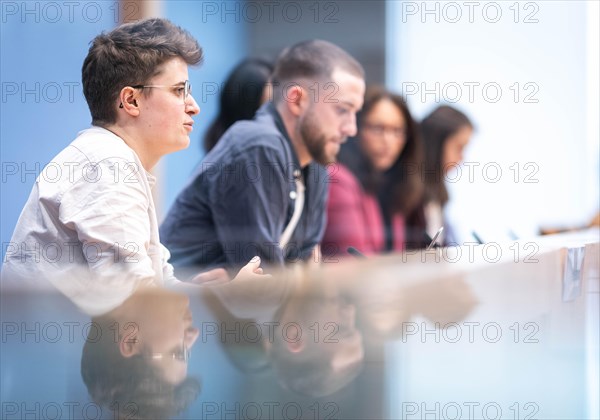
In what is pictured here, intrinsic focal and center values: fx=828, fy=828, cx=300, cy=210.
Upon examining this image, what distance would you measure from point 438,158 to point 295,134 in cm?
82

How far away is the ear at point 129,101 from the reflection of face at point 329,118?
369mm

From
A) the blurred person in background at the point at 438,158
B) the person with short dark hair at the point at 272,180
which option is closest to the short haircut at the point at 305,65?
the person with short dark hair at the point at 272,180

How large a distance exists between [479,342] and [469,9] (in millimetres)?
958

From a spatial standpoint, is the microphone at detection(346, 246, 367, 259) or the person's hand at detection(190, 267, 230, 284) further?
the microphone at detection(346, 246, 367, 259)

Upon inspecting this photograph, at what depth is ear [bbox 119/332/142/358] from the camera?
122 cm

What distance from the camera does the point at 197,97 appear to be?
133cm

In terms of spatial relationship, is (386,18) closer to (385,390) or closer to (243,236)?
(243,236)

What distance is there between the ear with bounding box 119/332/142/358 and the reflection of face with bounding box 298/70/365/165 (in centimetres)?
48

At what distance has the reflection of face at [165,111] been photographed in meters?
1.23

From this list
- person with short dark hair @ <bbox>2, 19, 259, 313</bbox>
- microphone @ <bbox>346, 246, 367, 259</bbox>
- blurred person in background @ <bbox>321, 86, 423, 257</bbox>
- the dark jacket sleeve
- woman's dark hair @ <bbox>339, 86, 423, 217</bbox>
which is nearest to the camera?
person with short dark hair @ <bbox>2, 19, 259, 313</bbox>

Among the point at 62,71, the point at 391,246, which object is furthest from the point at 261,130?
the point at 391,246

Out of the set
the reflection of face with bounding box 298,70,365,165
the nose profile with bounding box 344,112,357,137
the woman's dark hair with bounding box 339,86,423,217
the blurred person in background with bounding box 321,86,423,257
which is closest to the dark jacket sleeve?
the reflection of face with bounding box 298,70,365,165

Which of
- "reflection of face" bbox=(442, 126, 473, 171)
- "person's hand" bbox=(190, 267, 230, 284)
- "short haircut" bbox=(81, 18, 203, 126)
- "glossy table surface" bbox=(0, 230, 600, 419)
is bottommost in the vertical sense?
"glossy table surface" bbox=(0, 230, 600, 419)

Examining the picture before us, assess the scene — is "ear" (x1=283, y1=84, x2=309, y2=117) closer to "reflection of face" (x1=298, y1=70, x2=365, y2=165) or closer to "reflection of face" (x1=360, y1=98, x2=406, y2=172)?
"reflection of face" (x1=298, y1=70, x2=365, y2=165)
